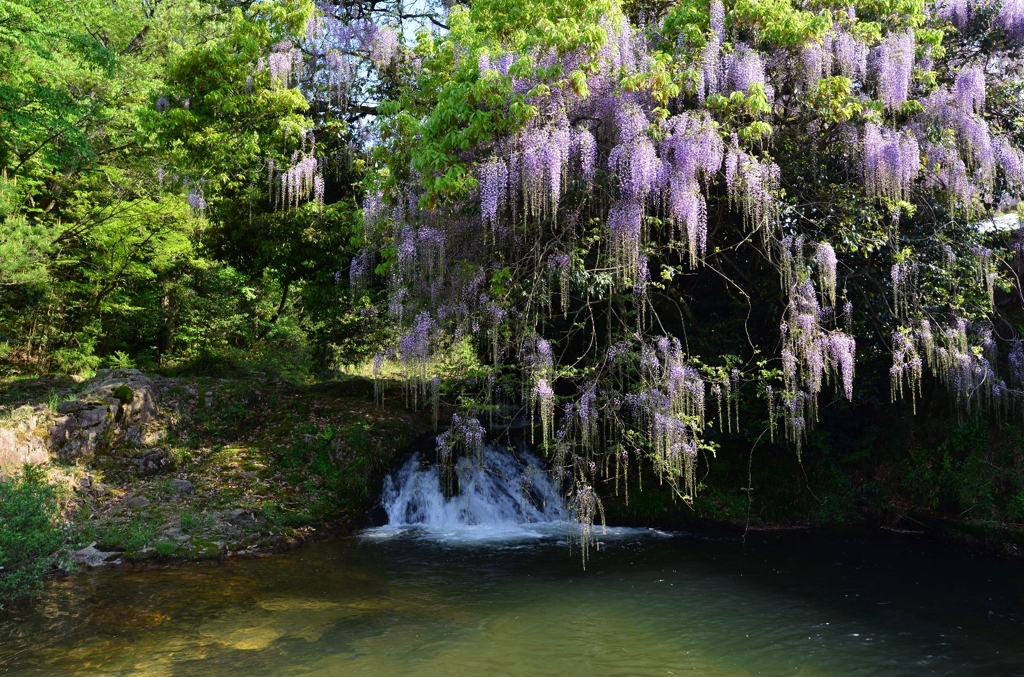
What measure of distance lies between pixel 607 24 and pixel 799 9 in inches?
98.3

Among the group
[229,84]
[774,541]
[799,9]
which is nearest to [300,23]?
[229,84]

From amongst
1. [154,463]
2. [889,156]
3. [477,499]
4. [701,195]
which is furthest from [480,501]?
[889,156]

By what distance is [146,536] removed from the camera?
760cm

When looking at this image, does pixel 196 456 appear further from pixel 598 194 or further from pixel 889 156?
pixel 889 156

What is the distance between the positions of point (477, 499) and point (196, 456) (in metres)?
3.74

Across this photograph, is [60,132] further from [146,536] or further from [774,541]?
[774,541]

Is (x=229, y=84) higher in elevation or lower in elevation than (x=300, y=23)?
lower

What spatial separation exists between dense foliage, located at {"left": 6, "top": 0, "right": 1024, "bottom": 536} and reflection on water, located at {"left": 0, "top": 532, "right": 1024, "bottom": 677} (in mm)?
1019

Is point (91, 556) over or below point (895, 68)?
below

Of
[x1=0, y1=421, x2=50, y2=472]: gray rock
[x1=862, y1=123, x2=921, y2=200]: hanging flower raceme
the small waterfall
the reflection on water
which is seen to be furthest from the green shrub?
[x1=862, y1=123, x2=921, y2=200]: hanging flower raceme

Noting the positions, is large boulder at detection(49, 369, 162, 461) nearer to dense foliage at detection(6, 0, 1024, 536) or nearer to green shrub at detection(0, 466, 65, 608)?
dense foliage at detection(6, 0, 1024, 536)

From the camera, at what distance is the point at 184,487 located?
343 inches

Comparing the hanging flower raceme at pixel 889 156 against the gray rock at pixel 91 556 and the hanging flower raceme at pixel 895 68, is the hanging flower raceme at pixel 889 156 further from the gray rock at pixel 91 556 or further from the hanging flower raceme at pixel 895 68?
the gray rock at pixel 91 556

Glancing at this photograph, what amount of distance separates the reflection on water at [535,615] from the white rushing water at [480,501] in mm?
1051
